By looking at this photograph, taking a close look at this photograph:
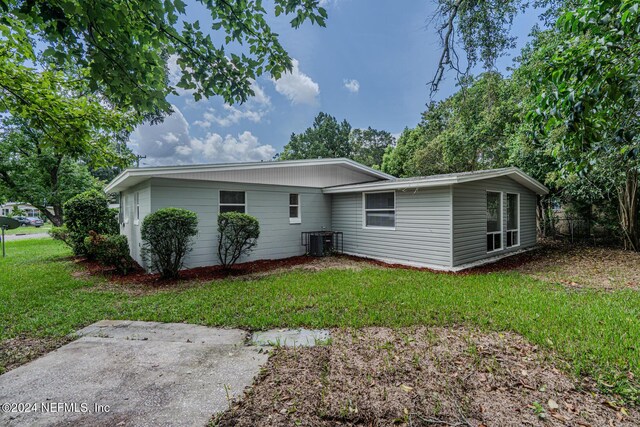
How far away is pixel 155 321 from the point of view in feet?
14.0

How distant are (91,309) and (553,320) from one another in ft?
23.3

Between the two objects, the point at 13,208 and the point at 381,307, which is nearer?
the point at 381,307

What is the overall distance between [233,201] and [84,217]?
18.6 ft

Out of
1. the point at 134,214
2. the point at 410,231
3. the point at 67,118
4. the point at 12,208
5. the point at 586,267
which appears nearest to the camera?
the point at 67,118

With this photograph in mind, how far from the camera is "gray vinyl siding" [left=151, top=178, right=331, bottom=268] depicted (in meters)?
7.70

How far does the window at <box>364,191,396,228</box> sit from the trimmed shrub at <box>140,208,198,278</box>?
18.3 ft

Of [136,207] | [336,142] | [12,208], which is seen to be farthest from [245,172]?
[336,142]

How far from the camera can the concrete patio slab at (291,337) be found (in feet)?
11.1

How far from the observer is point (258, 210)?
30.1ft

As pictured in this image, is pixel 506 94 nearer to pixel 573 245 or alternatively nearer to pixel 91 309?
pixel 573 245

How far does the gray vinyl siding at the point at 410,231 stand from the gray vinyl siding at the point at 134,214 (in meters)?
6.28

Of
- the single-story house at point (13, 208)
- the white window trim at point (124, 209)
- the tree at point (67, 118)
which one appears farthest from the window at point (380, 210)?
the single-story house at point (13, 208)

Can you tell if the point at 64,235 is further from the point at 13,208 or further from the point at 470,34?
the point at 470,34

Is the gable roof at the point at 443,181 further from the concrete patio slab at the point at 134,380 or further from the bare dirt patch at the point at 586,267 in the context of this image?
the concrete patio slab at the point at 134,380
